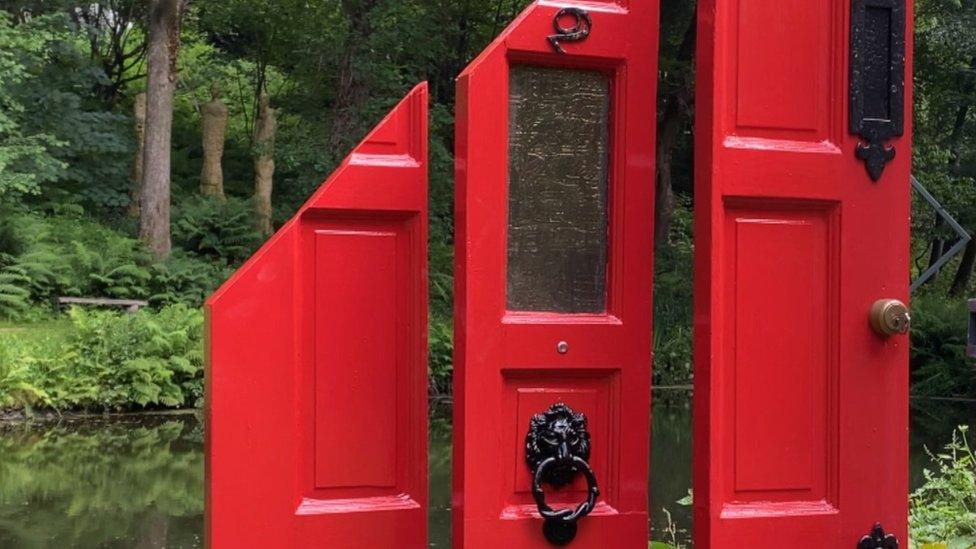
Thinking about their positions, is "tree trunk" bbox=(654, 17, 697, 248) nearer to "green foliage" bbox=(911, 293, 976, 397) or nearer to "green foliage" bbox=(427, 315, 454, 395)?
"green foliage" bbox=(911, 293, 976, 397)

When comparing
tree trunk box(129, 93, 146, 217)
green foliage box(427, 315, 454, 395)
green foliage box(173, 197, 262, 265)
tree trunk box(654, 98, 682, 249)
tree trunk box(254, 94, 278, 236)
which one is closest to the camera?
green foliage box(427, 315, 454, 395)

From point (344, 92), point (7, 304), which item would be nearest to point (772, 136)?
point (7, 304)

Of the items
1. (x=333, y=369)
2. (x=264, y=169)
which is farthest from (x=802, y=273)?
(x=264, y=169)

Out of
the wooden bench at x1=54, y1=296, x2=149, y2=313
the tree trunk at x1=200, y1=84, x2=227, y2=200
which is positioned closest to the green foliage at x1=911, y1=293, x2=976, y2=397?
the wooden bench at x1=54, y1=296, x2=149, y2=313

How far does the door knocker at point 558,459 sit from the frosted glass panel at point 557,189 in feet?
0.90

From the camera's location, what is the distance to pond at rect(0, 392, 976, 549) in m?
8.38

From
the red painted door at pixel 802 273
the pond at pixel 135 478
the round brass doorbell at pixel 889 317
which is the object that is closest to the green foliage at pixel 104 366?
the pond at pixel 135 478

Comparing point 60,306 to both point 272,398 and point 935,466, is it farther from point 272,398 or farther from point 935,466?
point 272,398

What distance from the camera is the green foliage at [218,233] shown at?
21.4 meters

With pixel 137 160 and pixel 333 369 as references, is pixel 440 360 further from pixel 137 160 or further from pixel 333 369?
pixel 333 369

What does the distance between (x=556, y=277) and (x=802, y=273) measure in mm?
605

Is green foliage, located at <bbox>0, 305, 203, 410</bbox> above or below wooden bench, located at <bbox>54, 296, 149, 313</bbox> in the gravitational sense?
below

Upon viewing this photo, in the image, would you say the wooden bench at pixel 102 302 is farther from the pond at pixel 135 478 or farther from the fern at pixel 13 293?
the pond at pixel 135 478

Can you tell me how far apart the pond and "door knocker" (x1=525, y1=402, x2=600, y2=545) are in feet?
9.83
